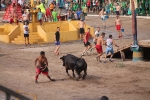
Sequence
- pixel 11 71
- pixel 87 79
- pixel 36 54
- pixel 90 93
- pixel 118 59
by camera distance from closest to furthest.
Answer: pixel 90 93 < pixel 87 79 < pixel 11 71 < pixel 118 59 < pixel 36 54

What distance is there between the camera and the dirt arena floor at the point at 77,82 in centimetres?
1254

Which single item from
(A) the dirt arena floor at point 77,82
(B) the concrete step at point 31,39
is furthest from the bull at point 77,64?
(B) the concrete step at point 31,39

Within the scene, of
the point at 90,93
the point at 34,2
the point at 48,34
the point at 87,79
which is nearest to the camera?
the point at 90,93

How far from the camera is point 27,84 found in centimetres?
1422

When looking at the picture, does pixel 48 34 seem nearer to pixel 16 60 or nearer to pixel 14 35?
pixel 14 35

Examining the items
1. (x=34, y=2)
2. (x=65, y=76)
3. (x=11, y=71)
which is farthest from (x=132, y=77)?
(x=34, y=2)

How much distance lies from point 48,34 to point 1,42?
3.18 meters

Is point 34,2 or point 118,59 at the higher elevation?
point 34,2

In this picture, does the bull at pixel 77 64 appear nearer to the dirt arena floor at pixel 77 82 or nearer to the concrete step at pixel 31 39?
the dirt arena floor at pixel 77 82

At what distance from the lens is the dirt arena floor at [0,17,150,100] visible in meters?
12.5

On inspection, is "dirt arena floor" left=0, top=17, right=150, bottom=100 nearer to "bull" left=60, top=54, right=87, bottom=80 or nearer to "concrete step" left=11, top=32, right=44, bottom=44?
"bull" left=60, top=54, right=87, bottom=80

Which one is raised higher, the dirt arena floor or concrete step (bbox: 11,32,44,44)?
concrete step (bbox: 11,32,44,44)

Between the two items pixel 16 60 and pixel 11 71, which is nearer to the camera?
pixel 11 71

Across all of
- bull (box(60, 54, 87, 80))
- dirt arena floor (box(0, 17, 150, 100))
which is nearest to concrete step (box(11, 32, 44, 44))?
dirt arena floor (box(0, 17, 150, 100))
